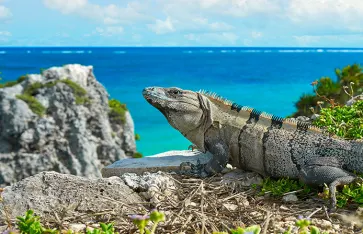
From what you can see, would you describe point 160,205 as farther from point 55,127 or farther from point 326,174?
point 55,127

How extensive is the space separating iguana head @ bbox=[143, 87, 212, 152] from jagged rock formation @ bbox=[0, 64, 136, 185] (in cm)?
1620

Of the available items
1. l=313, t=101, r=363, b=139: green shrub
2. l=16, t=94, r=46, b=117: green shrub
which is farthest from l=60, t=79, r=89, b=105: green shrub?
l=313, t=101, r=363, b=139: green shrub

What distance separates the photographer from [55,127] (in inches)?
847

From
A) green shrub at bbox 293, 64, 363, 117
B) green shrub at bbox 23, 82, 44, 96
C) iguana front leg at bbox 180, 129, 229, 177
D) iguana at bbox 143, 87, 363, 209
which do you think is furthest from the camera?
green shrub at bbox 23, 82, 44, 96

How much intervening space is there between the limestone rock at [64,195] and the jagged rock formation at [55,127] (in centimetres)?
1663

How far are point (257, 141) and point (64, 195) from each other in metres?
1.99

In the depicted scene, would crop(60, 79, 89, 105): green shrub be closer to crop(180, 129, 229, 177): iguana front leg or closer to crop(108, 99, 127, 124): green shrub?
crop(108, 99, 127, 124): green shrub

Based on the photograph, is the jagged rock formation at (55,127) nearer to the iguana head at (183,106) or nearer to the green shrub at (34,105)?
the green shrub at (34,105)

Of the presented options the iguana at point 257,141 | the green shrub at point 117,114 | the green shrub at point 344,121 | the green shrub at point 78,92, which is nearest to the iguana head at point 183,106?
the iguana at point 257,141

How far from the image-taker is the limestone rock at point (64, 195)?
4.17 m

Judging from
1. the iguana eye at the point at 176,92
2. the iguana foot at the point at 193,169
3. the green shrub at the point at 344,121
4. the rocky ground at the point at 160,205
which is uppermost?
the iguana eye at the point at 176,92

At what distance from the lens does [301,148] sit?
4.96 m

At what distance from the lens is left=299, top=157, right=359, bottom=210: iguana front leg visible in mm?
4496

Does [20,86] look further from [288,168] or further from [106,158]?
[288,168]
